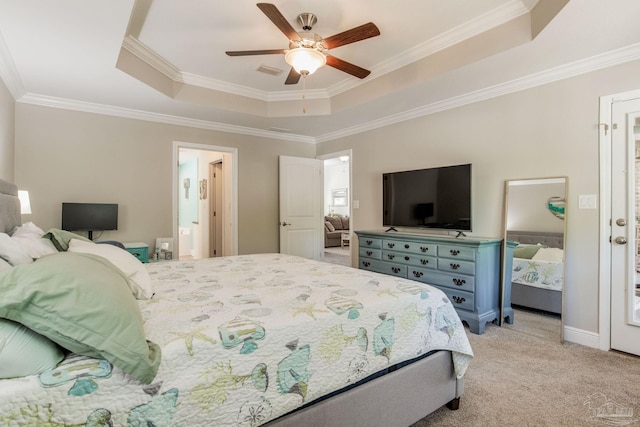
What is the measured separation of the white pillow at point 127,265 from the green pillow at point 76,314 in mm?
594

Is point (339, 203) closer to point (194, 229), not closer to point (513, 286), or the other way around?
point (194, 229)

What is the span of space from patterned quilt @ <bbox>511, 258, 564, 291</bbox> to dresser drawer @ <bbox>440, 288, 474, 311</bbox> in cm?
56

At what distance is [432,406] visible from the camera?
5.50 ft

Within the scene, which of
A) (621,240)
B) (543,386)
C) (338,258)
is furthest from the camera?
(338,258)

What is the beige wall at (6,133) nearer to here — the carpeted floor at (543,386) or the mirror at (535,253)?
the carpeted floor at (543,386)

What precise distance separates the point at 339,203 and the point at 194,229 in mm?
4825

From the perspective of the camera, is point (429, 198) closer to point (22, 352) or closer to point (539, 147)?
point (539, 147)

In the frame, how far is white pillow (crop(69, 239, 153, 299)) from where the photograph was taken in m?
1.60

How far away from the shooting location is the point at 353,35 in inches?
88.0

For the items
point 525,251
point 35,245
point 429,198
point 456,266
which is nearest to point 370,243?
point 429,198

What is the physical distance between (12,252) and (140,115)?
321cm

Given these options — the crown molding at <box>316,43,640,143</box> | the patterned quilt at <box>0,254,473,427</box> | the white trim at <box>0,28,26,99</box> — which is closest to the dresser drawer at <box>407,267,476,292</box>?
the patterned quilt at <box>0,254,473,427</box>

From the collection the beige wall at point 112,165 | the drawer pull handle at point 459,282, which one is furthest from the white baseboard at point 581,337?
the beige wall at point 112,165

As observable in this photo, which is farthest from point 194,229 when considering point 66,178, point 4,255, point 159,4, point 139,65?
point 4,255
